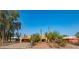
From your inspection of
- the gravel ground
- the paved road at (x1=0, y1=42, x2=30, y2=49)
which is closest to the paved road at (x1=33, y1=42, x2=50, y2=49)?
the gravel ground

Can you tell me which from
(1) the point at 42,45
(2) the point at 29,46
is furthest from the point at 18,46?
(1) the point at 42,45

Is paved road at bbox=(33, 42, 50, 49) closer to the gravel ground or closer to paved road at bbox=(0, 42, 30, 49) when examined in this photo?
the gravel ground

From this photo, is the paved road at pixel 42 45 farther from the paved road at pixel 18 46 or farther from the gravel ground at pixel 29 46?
the paved road at pixel 18 46

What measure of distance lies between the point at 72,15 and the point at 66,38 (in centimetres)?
39

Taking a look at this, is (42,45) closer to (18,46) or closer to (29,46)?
(29,46)

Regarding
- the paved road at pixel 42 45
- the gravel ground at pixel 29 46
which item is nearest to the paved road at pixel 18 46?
the gravel ground at pixel 29 46
